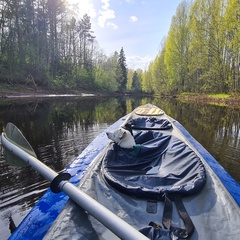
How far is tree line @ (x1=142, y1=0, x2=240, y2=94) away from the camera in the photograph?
63.5 ft

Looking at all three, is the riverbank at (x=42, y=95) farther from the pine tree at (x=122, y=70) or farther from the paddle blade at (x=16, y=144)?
the pine tree at (x=122, y=70)

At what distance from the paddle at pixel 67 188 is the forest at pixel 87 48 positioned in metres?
20.2

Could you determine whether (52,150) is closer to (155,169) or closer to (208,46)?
(155,169)

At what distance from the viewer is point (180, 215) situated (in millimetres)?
1479

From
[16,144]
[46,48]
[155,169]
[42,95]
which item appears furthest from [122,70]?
[155,169]

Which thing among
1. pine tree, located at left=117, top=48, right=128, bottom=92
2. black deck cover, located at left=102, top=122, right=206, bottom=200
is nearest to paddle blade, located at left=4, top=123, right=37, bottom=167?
black deck cover, located at left=102, top=122, right=206, bottom=200

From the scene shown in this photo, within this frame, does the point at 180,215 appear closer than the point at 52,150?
Yes

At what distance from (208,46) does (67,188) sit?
2433 cm

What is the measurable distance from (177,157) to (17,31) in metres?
25.2

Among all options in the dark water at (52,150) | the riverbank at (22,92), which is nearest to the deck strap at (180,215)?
the dark water at (52,150)

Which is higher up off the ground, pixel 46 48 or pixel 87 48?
pixel 87 48

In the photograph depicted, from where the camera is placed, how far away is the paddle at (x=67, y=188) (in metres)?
1.03

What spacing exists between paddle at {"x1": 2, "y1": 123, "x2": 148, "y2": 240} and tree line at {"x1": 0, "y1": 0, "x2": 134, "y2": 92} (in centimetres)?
2070

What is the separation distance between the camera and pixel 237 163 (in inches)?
174
